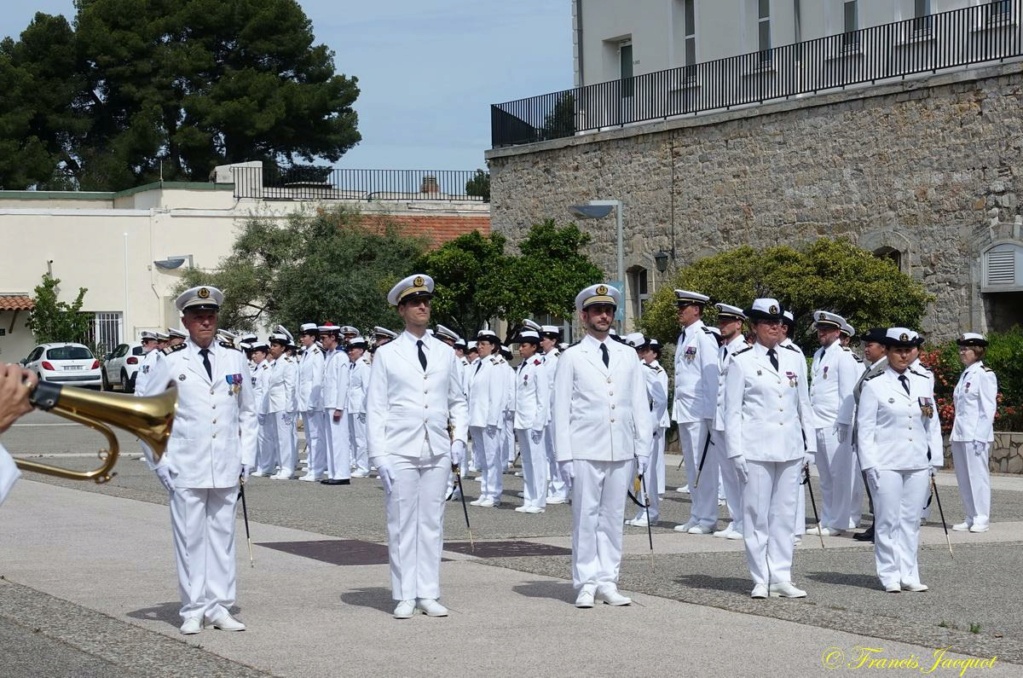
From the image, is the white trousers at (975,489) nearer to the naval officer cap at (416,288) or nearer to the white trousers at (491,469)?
the white trousers at (491,469)

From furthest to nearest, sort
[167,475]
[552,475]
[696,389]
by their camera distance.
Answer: [552,475], [696,389], [167,475]

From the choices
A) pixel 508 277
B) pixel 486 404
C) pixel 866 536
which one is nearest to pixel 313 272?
pixel 508 277

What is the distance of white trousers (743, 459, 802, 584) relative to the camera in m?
9.98

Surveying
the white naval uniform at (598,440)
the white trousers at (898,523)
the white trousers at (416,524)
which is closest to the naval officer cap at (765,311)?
the white naval uniform at (598,440)

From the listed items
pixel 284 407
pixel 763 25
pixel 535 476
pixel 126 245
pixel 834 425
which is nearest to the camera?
pixel 834 425

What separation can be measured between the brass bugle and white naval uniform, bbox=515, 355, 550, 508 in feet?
35.5

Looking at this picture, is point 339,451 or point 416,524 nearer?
point 416,524

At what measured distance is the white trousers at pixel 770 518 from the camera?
9.98 metres

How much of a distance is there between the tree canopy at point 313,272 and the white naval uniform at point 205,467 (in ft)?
A: 82.2

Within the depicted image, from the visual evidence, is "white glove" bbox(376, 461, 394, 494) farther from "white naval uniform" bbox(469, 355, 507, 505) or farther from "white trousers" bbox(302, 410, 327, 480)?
"white trousers" bbox(302, 410, 327, 480)

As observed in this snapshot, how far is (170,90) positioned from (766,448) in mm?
53127

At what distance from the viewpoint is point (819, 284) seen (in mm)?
23797

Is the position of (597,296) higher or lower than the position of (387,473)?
higher

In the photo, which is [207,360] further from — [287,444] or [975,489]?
[287,444]
